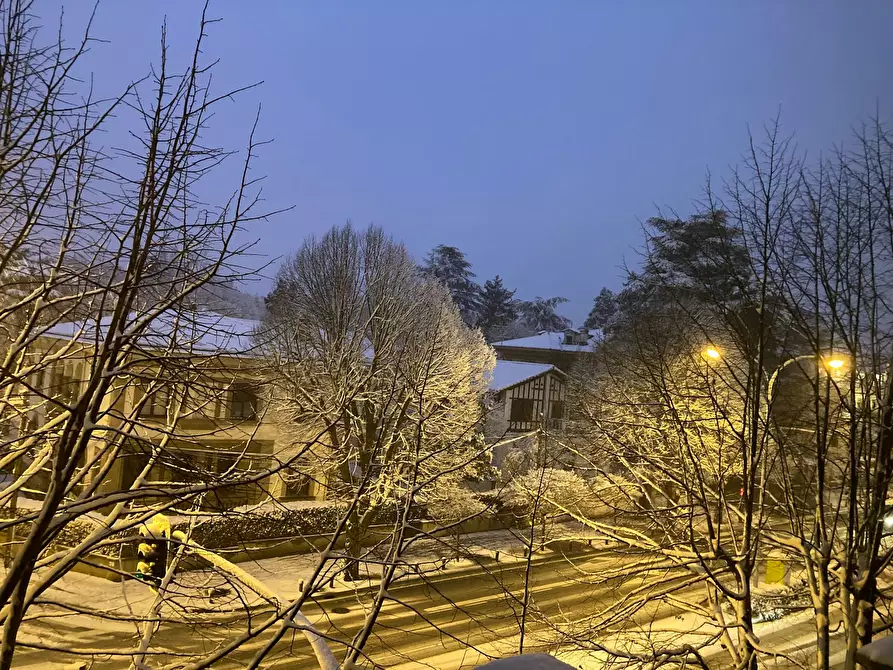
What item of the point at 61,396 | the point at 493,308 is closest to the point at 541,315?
the point at 493,308

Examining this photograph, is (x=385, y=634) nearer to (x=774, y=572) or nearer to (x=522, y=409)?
(x=774, y=572)

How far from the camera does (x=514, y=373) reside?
3584cm

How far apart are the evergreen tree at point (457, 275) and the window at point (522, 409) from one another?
18.6 metres

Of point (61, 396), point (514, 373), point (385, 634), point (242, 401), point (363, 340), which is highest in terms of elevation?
point (363, 340)

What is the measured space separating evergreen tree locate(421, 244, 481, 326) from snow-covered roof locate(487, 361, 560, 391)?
16.6 meters

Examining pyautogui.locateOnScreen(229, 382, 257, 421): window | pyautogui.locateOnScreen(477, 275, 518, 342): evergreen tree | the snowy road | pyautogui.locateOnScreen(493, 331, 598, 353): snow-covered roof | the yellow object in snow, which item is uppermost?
pyautogui.locateOnScreen(477, 275, 518, 342): evergreen tree

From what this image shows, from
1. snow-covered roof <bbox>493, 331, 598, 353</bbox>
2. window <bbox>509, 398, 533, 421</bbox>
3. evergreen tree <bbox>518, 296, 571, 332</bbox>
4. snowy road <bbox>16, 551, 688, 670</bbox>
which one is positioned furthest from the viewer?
evergreen tree <bbox>518, 296, 571, 332</bbox>

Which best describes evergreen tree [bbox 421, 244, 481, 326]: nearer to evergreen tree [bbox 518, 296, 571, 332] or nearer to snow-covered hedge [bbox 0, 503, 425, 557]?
evergreen tree [bbox 518, 296, 571, 332]

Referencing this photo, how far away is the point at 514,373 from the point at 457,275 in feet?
63.8

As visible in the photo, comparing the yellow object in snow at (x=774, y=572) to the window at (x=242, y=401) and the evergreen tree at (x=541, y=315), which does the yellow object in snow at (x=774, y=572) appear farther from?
the evergreen tree at (x=541, y=315)

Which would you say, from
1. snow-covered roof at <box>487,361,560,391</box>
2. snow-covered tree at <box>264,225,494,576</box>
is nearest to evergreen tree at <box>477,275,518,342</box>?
snow-covered roof at <box>487,361,560,391</box>

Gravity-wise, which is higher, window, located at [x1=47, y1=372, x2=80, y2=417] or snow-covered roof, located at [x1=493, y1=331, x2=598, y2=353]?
snow-covered roof, located at [x1=493, y1=331, x2=598, y2=353]

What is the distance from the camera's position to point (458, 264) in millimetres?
53875

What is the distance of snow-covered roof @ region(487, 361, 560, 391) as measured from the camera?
34750 mm
